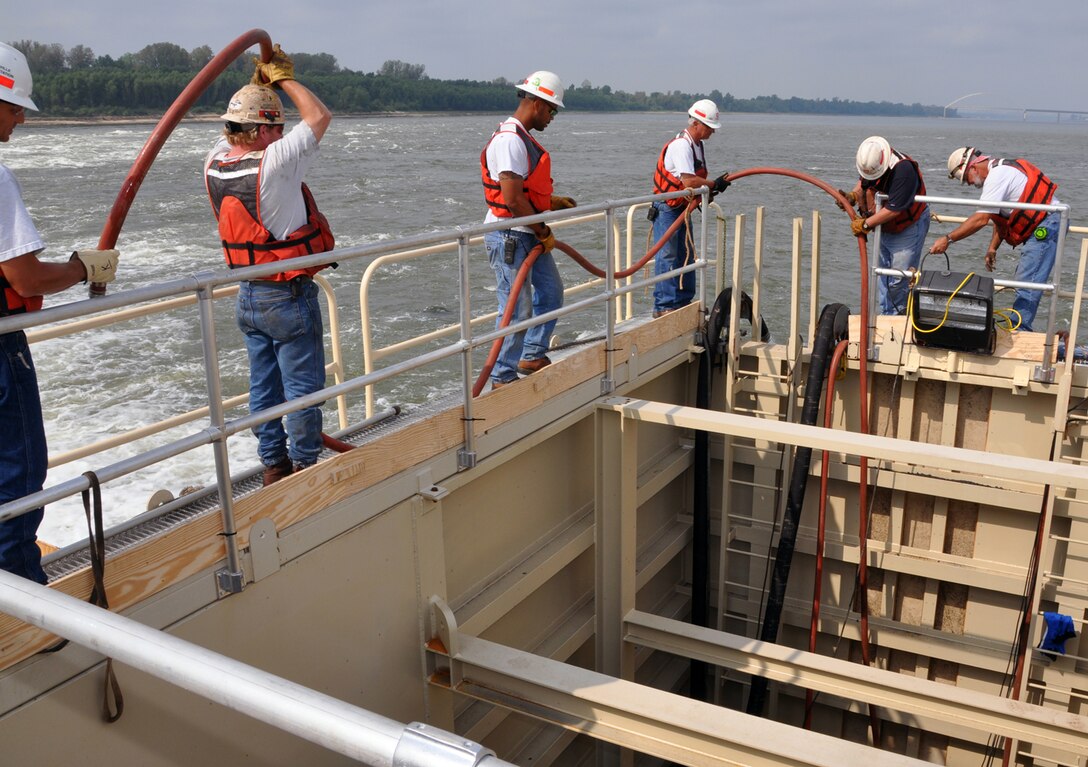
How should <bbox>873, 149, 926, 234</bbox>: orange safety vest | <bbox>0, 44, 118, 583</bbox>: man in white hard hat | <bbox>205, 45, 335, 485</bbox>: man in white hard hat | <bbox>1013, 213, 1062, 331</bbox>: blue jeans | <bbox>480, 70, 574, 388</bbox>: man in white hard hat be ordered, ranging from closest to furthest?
1. <bbox>0, 44, 118, 583</bbox>: man in white hard hat
2. <bbox>205, 45, 335, 485</bbox>: man in white hard hat
3. <bbox>480, 70, 574, 388</bbox>: man in white hard hat
4. <bbox>873, 149, 926, 234</bbox>: orange safety vest
5. <bbox>1013, 213, 1062, 331</bbox>: blue jeans

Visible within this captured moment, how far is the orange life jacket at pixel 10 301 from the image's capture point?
2.87m

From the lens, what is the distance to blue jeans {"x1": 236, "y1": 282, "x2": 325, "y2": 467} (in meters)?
4.05

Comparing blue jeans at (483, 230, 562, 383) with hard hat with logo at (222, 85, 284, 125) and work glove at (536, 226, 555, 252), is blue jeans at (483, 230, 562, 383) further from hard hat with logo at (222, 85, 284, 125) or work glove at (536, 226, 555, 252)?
hard hat with logo at (222, 85, 284, 125)

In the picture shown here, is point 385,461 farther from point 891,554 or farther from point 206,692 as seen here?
point 891,554

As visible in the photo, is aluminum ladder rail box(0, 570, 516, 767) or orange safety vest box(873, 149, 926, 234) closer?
aluminum ladder rail box(0, 570, 516, 767)

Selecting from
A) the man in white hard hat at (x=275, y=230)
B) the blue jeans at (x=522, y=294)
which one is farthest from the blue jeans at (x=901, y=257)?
the man in white hard hat at (x=275, y=230)

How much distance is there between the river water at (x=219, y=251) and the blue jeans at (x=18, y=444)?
246 inches

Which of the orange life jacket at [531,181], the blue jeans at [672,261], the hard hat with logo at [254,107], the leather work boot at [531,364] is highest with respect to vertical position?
the hard hat with logo at [254,107]

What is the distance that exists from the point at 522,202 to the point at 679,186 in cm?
252

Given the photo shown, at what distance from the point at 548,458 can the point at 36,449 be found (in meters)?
3.06

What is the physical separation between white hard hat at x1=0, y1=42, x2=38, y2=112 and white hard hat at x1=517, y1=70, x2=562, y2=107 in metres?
3.07

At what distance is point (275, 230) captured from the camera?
4.03 m

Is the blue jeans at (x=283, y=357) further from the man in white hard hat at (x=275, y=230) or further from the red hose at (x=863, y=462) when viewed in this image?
the red hose at (x=863, y=462)

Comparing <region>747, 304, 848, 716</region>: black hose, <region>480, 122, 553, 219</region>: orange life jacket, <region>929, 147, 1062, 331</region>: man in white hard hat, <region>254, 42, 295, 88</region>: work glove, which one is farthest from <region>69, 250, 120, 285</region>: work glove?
<region>929, 147, 1062, 331</region>: man in white hard hat
